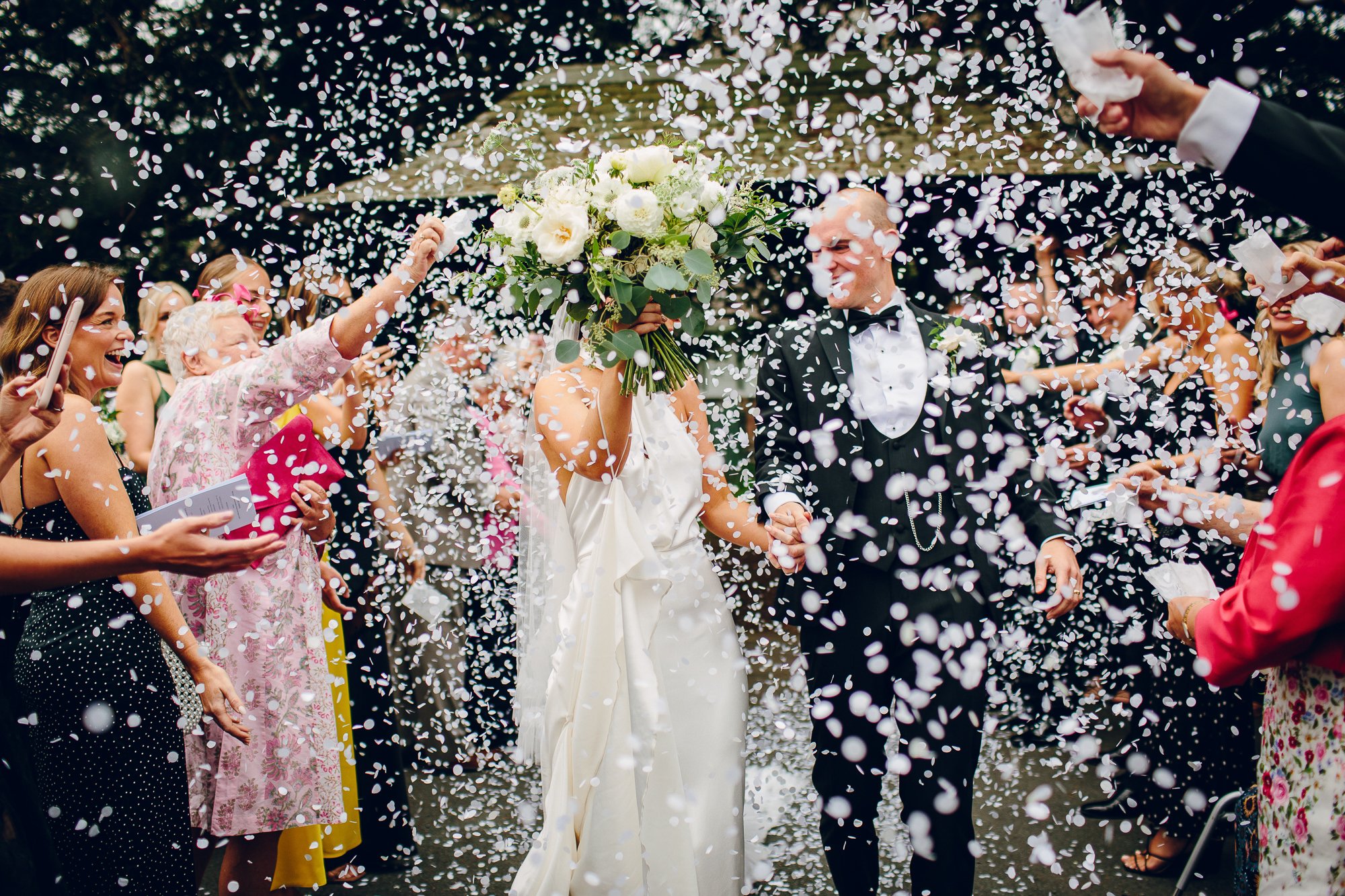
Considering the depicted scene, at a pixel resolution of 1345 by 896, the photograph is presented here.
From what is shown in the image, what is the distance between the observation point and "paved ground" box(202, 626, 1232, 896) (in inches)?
130

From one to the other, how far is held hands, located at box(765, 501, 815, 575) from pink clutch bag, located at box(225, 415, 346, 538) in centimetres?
139

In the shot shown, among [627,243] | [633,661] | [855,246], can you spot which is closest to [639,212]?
[627,243]

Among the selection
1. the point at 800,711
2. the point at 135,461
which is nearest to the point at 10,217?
the point at 135,461

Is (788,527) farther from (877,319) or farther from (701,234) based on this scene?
(701,234)

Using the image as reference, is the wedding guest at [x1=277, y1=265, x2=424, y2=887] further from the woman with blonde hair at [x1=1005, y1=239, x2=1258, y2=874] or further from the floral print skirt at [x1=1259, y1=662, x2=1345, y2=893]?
the floral print skirt at [x1=1259, y1=662, x2=1345, y2=893]

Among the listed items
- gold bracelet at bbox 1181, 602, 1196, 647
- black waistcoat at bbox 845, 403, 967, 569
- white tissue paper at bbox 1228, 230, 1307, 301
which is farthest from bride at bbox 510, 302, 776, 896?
white tissue paper at bbox 1228, 230, 1307, 301

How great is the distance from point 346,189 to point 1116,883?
5254mm

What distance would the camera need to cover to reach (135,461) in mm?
3514

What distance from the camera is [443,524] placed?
4320 mm

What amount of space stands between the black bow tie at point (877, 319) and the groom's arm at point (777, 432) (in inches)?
8.7

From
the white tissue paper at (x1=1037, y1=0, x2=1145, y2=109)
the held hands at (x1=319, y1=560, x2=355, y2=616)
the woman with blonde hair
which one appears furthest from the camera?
the woman with blonde hair

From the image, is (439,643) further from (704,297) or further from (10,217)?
(10,217)

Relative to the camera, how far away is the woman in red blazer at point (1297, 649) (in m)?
1.59

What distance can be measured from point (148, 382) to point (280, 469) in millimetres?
1748
